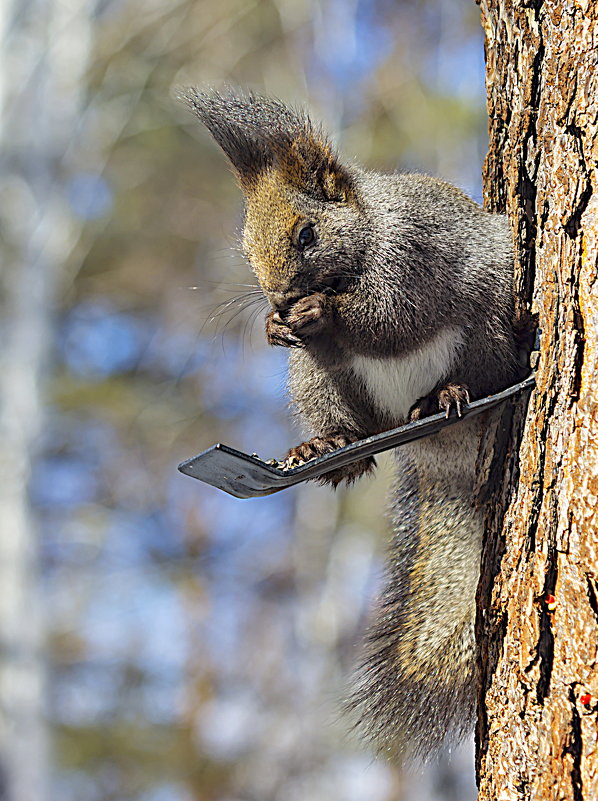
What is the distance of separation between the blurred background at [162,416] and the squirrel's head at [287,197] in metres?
3.85

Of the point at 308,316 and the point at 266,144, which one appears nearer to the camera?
the point at 308,316

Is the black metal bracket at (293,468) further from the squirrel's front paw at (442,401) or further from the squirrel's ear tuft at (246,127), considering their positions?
the squirrel's ear tuft at (246,127)

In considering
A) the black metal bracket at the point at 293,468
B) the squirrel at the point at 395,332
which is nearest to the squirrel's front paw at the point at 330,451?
the squirrel at the point at 395,332

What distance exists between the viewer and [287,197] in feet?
Result: 4.82

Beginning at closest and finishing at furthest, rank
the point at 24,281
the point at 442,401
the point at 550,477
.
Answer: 1. the point at 550,477
2. the point at 442,401
3. the point at 24,281

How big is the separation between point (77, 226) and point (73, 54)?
117cm

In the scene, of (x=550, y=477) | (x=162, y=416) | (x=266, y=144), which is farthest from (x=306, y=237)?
(x=162, y=416)

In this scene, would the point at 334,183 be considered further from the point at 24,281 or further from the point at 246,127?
Result: the point at 24,281

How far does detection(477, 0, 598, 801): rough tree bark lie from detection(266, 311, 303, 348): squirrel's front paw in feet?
1.02

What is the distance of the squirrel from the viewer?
1371 millimetres

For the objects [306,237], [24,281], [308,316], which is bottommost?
[308,316]

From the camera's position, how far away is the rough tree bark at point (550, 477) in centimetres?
108

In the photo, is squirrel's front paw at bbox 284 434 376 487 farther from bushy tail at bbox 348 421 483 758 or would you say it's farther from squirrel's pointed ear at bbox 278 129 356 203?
squirrel's pointed ear at bbox 278 129 356 203

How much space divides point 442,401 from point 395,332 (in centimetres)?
17
